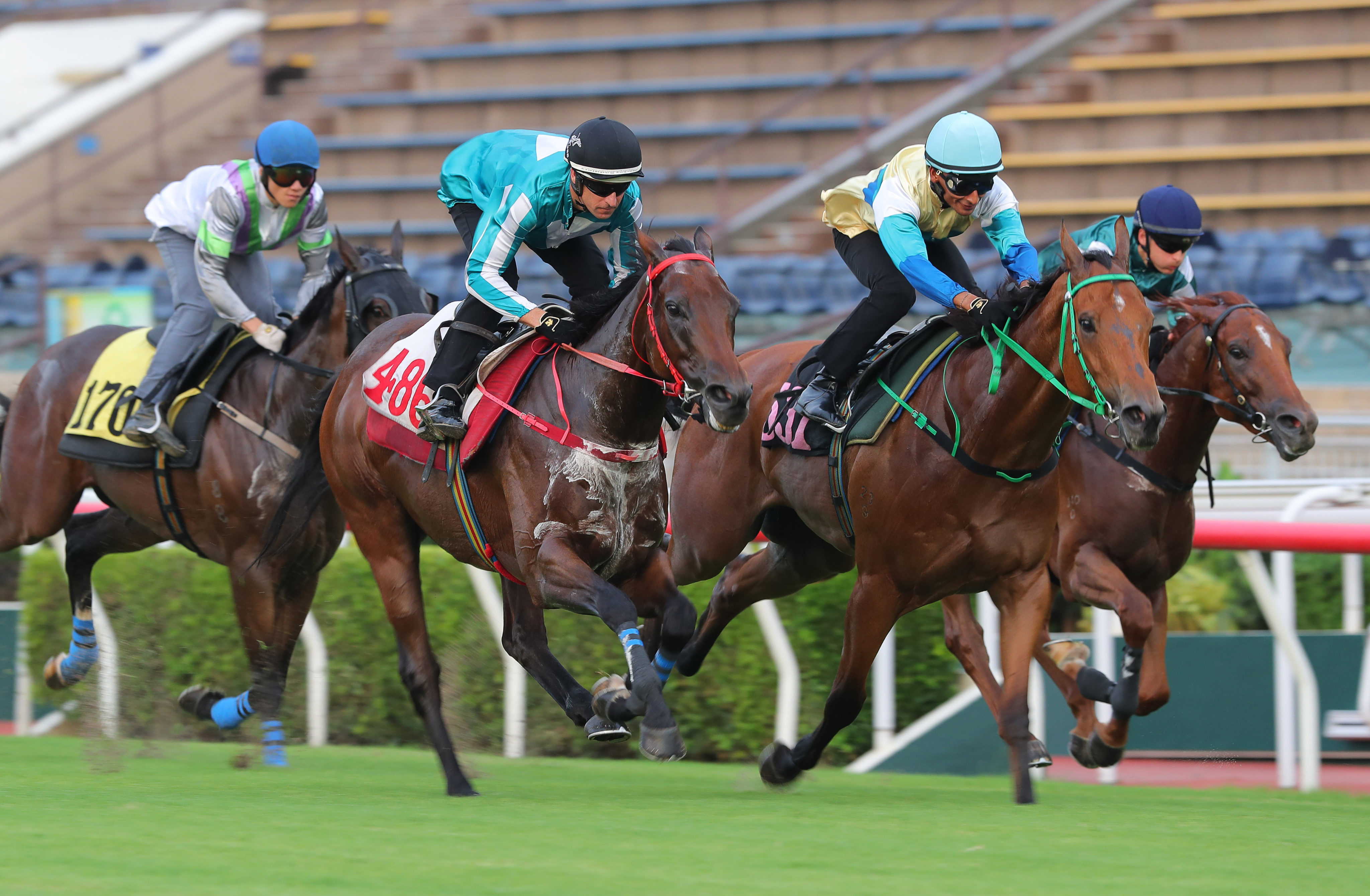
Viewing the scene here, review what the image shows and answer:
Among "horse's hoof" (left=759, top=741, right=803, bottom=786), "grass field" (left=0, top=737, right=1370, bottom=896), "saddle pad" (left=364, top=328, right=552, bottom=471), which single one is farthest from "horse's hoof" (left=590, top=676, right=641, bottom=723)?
"saddle pad" (left=364, top=328, right=552, bottom=471)

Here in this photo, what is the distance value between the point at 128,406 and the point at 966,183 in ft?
10.5

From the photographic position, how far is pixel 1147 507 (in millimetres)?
5637

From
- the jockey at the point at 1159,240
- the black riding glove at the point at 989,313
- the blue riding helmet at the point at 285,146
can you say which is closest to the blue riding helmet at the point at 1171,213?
the jockey at the point at 1159,240

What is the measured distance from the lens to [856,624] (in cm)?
486

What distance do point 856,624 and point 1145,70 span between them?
9307mm

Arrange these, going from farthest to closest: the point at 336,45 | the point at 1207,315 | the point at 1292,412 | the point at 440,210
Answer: the point at 336,45
the point at 440,210
the point at 1207,315
the point at 1292,412

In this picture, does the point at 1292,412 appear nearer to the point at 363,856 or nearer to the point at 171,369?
the point at 363,856

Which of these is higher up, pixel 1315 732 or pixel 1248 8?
pixel 1248 8

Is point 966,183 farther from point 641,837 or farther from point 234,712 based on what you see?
point 234,712

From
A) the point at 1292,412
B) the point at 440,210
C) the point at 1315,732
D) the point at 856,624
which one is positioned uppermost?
the point at 440,210

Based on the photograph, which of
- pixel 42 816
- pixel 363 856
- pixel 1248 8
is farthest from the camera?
pixel 1248 8

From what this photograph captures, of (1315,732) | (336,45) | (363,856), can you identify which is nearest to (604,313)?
(363,856)

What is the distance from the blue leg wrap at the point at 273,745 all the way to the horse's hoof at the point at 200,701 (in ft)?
0.85

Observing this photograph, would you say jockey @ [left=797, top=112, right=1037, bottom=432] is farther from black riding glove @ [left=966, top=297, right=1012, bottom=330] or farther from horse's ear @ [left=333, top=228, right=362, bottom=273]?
horse's ear @ [left=333, top=228, right=362, bottom=273]
